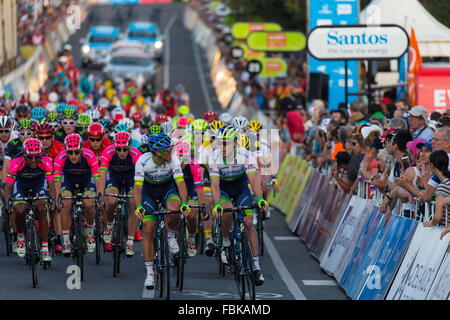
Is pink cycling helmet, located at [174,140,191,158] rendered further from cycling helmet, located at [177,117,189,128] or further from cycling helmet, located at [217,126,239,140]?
cycling helmet, located at [177,117,189,128]

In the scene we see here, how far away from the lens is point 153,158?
1547cm

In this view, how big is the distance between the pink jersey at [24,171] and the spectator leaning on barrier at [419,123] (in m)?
4.42

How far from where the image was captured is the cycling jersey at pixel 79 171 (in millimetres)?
17641

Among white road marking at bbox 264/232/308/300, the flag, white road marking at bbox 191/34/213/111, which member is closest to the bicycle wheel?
white road marking at bbox 264/232/308/300

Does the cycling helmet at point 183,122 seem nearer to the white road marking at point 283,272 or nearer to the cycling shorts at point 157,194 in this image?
the white road marking at point 283,272

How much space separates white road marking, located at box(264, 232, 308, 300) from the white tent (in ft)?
24.4

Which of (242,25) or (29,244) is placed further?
(242,25)

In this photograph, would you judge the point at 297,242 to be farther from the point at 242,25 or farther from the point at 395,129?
the point at 242,25

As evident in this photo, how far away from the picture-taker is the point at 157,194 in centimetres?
1557

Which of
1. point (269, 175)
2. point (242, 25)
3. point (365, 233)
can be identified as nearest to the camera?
point (365, 233)

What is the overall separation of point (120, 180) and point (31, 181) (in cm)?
155
